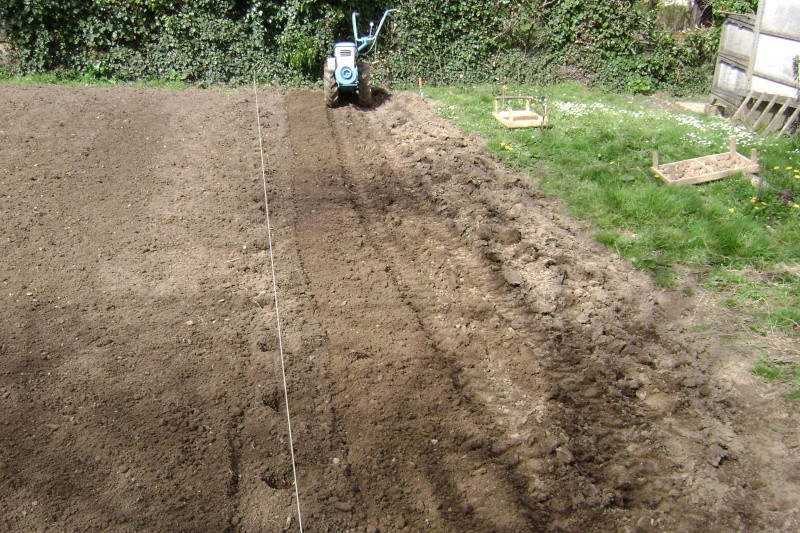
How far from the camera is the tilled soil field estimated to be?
412 cm

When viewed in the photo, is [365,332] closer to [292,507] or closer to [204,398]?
[204,398]

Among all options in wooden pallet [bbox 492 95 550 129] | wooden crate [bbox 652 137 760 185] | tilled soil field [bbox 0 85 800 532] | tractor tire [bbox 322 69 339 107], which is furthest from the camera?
tractor tire [bbox 322 69 339 107]

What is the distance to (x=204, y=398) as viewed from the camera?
4.86 meters

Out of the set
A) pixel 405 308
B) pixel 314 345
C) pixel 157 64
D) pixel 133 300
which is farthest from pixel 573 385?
pixel 157 64

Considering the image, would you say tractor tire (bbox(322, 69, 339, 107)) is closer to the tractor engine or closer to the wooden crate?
the tractor engine

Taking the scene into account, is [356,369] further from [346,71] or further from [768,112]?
[768,112]

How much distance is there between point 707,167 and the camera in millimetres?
8562

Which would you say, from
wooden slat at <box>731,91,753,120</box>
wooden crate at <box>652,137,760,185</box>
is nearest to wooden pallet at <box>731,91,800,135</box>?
wooden slat at <box>731,91,753,120</box>

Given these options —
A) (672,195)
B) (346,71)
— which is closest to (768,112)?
(672,195)

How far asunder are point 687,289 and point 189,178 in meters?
5.82

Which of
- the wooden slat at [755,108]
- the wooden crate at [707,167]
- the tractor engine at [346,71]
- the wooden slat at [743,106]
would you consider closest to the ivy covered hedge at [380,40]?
the tractor engine at [346,71]

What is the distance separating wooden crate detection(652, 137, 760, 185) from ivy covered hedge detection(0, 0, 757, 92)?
5393mm

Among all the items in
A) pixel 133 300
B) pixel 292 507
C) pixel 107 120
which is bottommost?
pixel 292 507

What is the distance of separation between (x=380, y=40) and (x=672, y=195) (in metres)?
7.90
